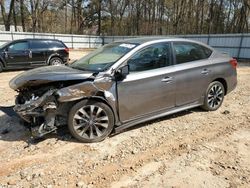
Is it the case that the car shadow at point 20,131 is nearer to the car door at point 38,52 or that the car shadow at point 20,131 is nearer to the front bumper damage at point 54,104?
the front bumper damage at point 54,104

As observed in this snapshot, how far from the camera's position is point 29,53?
12.2 metres

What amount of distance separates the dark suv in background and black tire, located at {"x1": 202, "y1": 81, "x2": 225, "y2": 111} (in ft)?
29.5

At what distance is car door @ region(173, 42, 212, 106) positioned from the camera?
197 inches

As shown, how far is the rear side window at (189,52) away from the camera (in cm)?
508

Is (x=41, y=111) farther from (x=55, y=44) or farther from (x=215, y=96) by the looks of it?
(x=55, y=44)

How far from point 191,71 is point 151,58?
3.09 feet

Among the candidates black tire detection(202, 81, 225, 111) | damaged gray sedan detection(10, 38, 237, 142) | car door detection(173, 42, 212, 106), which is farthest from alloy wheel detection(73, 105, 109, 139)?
black tire detection(202, 81, 225, 111)

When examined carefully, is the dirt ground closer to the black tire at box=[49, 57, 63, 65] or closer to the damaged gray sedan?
the damaged gray sedan

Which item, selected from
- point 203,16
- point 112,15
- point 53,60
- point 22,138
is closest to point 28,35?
point 53,60

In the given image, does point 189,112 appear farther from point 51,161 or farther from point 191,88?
point 51,161

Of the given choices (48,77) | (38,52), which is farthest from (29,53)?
(48,77)

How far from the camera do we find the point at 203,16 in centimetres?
3397

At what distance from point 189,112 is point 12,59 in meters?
9.23

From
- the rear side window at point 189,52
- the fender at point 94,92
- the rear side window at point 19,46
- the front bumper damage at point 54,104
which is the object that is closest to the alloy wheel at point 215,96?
the rear side window at point 189,52
